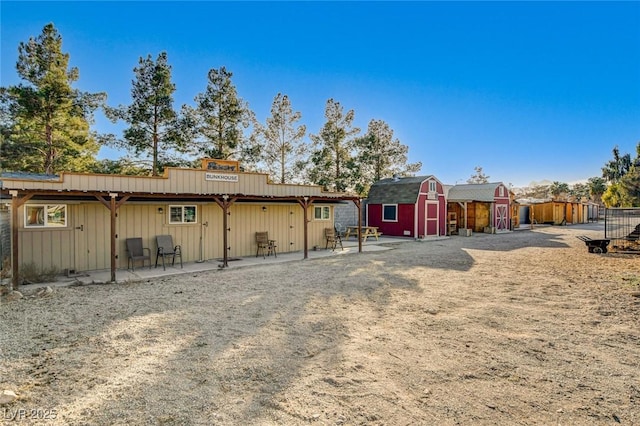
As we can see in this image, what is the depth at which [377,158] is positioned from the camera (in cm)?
2977

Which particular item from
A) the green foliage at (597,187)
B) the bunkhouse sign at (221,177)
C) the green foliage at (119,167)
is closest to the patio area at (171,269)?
the bunkhouse sign at (221,177)

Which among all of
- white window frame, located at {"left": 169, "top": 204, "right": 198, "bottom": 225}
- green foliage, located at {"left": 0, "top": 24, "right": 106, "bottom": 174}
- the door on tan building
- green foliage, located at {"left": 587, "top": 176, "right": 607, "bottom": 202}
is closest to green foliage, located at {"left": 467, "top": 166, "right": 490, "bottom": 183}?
green foliage, located at {"left": 587, "top": 176, "right": 607, "bottom": 202}

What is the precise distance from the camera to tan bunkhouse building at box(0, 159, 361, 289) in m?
8.34

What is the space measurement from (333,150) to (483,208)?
455 inches

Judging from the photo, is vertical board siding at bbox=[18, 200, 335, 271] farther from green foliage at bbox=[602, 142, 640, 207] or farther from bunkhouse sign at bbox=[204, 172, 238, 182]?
green foliage at bbox=[602, 142, 640, 207]

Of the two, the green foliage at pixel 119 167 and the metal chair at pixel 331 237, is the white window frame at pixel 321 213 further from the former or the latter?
the green foliage at pixel 119 167

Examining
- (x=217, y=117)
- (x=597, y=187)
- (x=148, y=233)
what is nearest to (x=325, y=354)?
(x=148, y=233)

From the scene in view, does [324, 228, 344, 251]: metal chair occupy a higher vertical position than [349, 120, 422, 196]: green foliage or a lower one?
lower

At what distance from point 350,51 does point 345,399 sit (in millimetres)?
16903

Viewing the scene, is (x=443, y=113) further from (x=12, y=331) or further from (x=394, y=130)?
(x=12, y=331)

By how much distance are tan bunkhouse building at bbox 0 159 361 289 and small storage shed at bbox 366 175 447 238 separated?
22.1ft

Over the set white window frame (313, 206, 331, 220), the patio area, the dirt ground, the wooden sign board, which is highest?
the wooden sign board

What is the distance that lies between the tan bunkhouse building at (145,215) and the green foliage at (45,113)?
27.8ft

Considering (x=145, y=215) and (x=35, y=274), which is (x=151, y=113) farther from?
(x=35, y=274)
